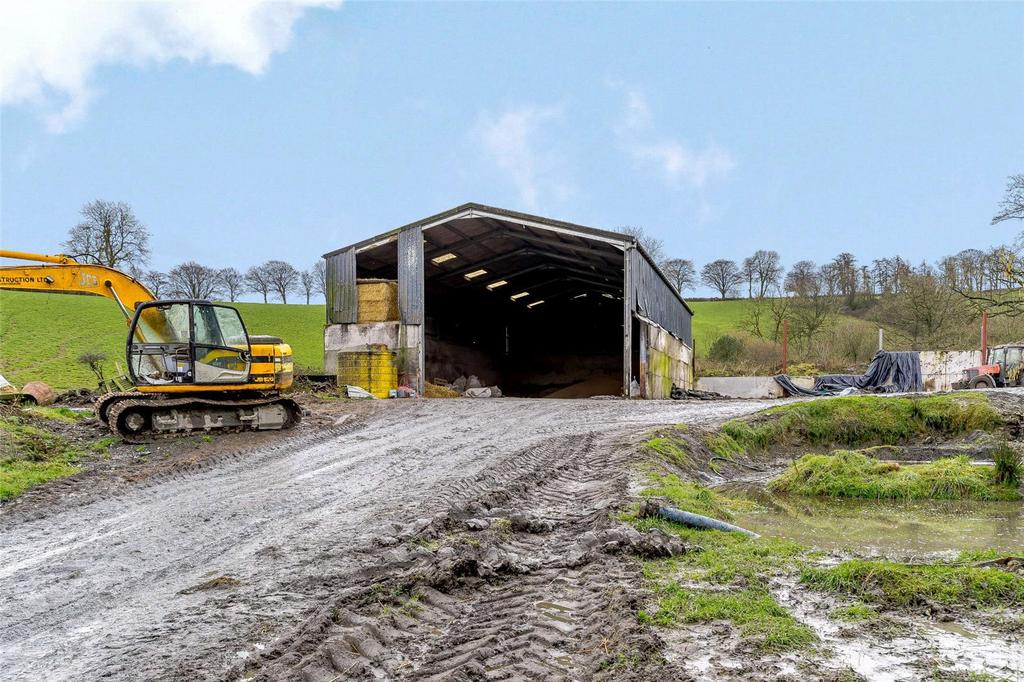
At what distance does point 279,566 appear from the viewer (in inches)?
209

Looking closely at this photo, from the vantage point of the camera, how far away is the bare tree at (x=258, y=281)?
243ft

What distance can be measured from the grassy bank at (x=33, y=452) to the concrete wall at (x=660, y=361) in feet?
56.4

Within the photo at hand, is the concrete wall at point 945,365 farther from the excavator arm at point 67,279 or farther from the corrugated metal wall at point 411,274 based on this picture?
the excavator arm at point 67,279

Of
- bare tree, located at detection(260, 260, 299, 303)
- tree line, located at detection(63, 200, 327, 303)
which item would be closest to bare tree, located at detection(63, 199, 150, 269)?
tree line, located at detection(63, 200, 327, 303)

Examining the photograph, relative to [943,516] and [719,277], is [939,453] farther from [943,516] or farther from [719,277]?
[719,277]

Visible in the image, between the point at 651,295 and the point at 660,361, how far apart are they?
106 inches

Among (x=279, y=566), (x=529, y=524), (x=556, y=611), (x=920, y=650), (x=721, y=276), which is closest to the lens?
(x=920, y=650)

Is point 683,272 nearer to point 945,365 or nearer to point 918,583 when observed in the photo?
point 945,365

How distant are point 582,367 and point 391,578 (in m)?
37.3

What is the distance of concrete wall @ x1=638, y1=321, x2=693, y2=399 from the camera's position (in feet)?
80.0

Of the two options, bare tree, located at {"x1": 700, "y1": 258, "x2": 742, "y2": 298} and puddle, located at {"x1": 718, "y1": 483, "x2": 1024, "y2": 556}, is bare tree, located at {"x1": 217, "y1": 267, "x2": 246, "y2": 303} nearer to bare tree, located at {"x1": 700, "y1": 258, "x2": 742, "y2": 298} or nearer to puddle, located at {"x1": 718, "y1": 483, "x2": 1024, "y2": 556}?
bare tree, located at {"x1": 700, "y1": 258, "x2": 742, "y2": 298}

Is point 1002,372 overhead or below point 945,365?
below

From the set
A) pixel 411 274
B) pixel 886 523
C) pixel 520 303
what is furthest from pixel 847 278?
pixel 886 523

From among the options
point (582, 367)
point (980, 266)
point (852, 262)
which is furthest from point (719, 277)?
point (582, 367)
